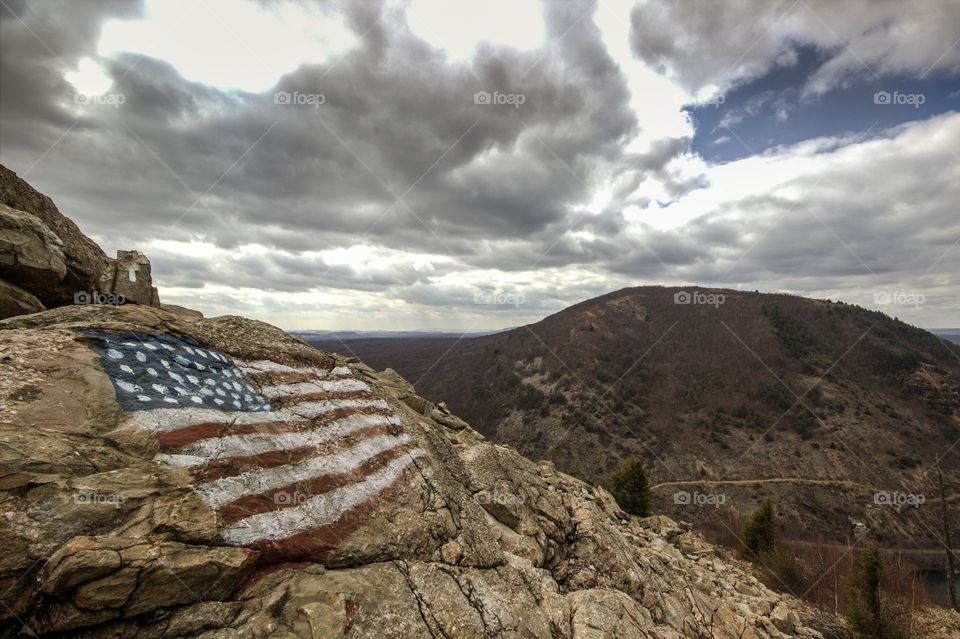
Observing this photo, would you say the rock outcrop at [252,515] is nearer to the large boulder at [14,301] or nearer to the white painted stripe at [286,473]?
the white painted stripe at [286,473]

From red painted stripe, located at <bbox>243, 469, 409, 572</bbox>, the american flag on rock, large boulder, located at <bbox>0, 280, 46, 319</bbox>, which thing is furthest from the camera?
large boulder, located at <bbox>0, 280, 46, 319</bbox>

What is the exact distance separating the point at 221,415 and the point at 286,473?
5.72 feet

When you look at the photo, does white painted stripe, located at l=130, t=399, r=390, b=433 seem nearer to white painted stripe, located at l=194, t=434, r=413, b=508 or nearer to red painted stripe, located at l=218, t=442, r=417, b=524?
white painted stripe, located at l=194, t=434, r=413, b=508

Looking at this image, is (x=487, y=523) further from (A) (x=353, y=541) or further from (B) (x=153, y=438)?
(B) (x=153, y=438)

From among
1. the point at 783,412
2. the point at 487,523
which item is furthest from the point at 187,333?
the point at 783,412

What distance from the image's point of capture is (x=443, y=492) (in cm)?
1016

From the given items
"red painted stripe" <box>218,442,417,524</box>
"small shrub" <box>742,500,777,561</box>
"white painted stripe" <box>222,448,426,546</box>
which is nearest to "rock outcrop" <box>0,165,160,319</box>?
"red painted stripe" <box>218,442,417,524</box>

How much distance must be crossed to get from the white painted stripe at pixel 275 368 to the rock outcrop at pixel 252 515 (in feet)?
0.14

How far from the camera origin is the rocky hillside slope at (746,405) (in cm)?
6369

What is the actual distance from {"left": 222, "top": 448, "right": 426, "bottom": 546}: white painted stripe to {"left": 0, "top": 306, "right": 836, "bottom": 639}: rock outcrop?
0.03 meters

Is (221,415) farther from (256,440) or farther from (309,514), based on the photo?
(309,514)

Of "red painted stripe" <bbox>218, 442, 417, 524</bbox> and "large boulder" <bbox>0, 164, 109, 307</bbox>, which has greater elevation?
"large boulder" <bbox>0, 164, 109, 307</bbox>

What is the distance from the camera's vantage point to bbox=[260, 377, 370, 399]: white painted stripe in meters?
9.28

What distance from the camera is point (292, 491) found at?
24.4 ft
